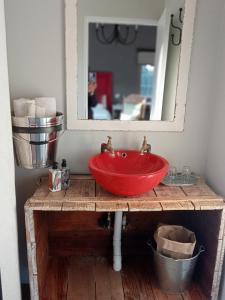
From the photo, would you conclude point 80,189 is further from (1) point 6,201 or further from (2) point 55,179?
(1) point 6,201

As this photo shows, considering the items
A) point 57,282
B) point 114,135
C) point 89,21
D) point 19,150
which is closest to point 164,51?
point 89,21

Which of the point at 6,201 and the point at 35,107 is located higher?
the point at 35,107

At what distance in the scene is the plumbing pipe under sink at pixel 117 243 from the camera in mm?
1654

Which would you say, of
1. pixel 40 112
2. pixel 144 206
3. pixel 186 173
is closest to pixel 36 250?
pixel 144 206

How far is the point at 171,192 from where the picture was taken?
1.48m

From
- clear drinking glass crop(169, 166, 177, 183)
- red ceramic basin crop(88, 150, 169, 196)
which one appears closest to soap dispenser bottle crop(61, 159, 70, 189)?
A: red ceramic basin crop(88, 150, 169, 196)

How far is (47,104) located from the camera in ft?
4.71

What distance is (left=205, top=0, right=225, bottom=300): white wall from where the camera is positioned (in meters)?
1.48

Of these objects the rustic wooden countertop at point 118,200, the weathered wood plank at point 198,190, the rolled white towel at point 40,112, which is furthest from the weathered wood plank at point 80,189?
the weathered wood plank at point 198,190

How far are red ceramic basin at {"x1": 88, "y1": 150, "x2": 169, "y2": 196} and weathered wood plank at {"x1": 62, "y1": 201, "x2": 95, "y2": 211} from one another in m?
0.12

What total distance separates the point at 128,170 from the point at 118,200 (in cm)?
28

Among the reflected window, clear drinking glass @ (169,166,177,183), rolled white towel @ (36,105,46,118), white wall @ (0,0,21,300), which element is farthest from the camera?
the reflected window

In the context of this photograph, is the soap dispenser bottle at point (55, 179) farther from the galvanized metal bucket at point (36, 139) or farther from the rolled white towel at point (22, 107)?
the rolled white towel at point (22, 107)

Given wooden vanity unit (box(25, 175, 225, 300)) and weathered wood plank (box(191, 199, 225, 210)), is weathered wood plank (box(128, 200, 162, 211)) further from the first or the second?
weathered wood plank (box(191, 199, 225, 210))
